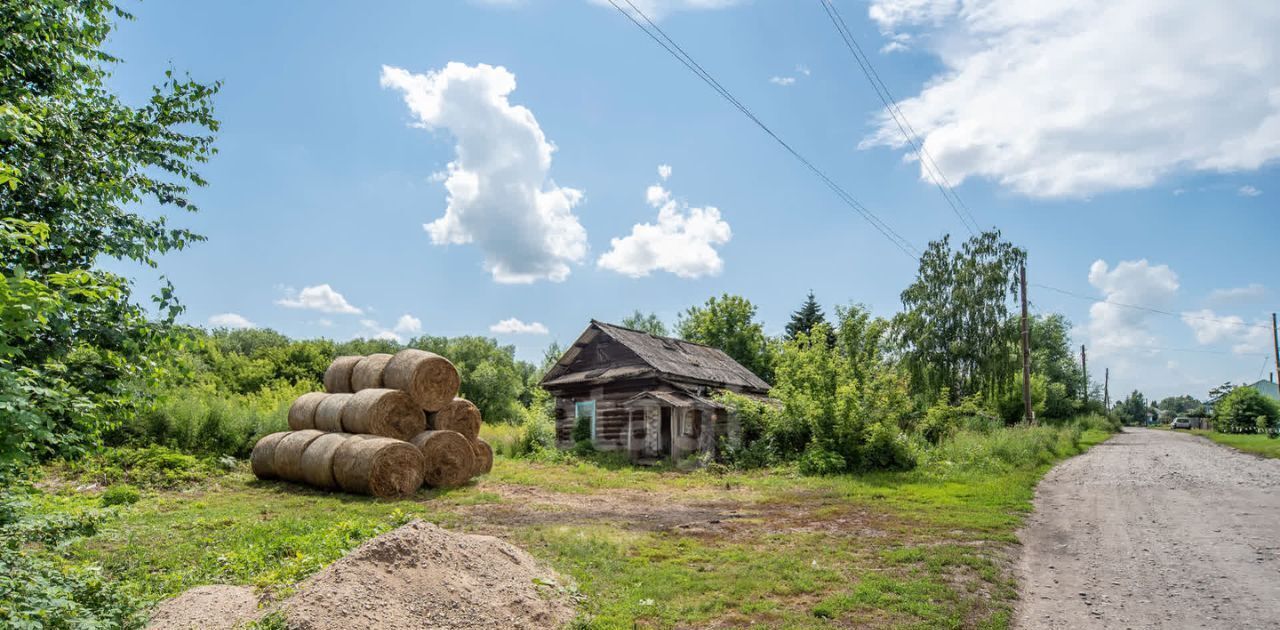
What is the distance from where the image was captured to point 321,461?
41.3 feet

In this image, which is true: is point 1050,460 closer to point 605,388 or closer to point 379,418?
point 605,388

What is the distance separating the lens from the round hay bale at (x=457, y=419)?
14.7 m

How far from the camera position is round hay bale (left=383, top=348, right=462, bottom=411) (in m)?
14.1

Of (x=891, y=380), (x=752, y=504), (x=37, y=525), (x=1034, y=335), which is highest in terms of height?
(x=1034, y=335)

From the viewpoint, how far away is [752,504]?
12.3 meters

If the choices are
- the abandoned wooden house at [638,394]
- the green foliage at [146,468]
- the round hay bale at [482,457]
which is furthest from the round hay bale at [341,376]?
the abandoned wooden house at [638,394]

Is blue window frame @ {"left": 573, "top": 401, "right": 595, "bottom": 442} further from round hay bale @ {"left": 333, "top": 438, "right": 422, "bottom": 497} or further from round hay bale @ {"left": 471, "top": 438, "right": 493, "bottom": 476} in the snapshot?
round hay bale @ {"left": 333, "top": 438, "right": 422, "bottom": 497}

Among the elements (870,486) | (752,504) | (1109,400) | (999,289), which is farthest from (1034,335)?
(752,504)

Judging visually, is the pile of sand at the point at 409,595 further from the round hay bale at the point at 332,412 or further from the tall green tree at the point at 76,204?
the round hay bale at the point at 332,412

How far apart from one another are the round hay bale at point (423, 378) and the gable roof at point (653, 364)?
24.3ft

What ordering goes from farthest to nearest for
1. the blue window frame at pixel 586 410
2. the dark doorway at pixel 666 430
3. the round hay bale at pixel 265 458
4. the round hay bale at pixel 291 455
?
the dark doorway at pixel 666 430
the blue window frame at pixel 586 410
the round hay bale at pixel 265 458
the round hay bale at pixel 291 455

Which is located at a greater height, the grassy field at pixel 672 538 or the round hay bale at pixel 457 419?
the round hay bale at pixel 457 419

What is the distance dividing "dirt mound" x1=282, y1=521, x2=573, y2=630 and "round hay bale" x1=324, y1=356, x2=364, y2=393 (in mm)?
10401

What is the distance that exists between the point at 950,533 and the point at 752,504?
12.6 feet
